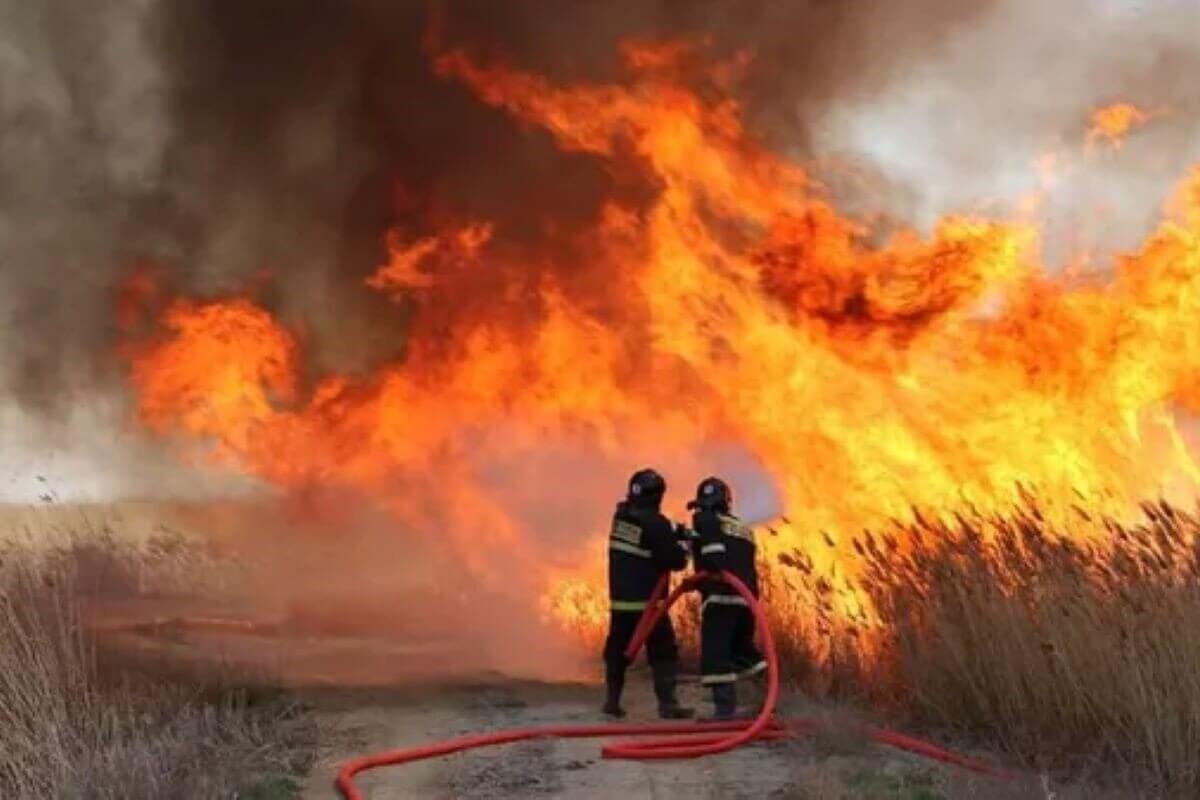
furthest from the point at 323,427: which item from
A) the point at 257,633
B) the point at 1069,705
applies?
the point at 1069,705

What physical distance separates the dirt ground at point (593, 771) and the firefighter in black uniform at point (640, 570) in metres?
0.31

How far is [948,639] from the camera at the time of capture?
27.7ft

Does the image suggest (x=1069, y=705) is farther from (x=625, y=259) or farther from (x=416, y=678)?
(x=625, y=259)

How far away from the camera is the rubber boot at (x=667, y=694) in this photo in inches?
380

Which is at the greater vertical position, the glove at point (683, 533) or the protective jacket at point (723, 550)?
the glove at point (683, 533)

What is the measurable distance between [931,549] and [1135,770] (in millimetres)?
2367

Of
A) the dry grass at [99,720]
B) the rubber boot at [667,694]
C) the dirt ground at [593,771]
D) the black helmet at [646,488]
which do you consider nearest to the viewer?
the dry grass at [99,720]

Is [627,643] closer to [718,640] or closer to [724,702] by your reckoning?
[718,640]

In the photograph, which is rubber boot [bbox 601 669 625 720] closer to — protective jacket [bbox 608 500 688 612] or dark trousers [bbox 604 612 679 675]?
dark trousers [bbox 604 612 679 675]

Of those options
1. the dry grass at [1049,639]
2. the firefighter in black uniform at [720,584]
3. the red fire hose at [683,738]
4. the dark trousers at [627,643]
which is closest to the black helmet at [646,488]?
the firefighter in black uniform at [720,584]

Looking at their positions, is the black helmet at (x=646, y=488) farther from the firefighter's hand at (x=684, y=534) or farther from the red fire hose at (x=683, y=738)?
the red fire hose at (x=683, y=738)

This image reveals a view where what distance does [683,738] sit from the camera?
27.3ft

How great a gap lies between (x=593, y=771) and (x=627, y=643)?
6.84 ft

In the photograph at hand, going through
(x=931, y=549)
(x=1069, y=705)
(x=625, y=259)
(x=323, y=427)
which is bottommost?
(x=1069, y=705)
